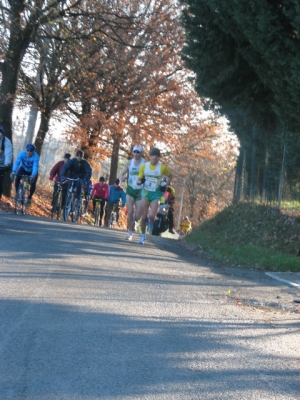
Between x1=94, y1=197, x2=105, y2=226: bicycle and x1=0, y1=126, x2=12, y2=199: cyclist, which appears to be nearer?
x1=0, y1=126, x2=12, y2=199: cyclist

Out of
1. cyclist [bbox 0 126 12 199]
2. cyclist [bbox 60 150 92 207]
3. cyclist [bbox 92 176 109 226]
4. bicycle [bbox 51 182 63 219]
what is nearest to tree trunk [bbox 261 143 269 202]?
cyclist [bbox 60 150 92 207]

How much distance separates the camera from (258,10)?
483 inches

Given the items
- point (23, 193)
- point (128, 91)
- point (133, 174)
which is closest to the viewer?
point (133, 174)

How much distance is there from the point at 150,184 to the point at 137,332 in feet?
A: 26.3

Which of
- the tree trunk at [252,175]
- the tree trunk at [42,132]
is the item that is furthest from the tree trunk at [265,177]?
the tree trunk at [42,132]

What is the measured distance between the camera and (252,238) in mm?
16188

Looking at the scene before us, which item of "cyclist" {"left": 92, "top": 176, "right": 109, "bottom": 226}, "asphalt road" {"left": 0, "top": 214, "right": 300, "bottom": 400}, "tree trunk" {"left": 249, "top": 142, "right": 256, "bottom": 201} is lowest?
"asphalt road" {"left": 0, "top": 214, "right": 300, "bottom": 400}

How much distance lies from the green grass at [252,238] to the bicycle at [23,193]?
→ 4625 millimetres

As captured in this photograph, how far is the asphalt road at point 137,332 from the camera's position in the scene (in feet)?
14.5

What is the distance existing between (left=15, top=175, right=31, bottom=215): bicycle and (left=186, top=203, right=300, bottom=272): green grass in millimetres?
4625

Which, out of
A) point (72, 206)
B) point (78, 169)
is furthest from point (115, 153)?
point (78, 169)

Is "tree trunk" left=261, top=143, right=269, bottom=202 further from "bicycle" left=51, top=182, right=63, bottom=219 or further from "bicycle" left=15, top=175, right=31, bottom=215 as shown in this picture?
"bicycle" left=15, top=175, right=31, bottom=215

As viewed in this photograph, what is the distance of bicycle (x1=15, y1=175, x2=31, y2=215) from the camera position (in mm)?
16703

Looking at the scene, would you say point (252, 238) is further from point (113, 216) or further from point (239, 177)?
point (113, 216)
